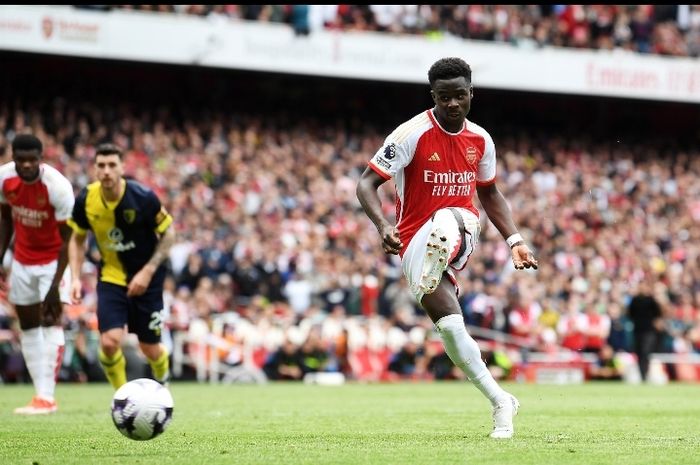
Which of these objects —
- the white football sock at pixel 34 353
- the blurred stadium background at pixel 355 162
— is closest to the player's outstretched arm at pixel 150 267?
the white football sock at pixel 34 353

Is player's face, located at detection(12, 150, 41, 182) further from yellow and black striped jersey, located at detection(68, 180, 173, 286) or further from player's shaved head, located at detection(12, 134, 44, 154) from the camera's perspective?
yellow and black striped jersey, located at detection(68, 180, 173, 286)

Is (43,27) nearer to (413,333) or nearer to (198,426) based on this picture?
(413,333)

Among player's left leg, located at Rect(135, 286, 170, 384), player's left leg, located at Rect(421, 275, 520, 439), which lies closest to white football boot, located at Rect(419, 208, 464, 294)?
player's left leg, located at Rect(421, 275, 520, 439)

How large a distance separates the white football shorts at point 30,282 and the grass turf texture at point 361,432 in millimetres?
1098

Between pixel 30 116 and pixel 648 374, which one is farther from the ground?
pixel 30 116

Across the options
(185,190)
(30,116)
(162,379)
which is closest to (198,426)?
(162,379)

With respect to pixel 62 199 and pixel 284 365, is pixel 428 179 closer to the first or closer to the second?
pixel 62 199

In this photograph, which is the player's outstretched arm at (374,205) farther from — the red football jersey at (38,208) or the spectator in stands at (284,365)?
the spectator in stands at (284,365)

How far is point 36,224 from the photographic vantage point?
11516mm

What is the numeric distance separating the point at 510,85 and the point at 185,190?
11.6 m

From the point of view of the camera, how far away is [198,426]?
9.80 metres

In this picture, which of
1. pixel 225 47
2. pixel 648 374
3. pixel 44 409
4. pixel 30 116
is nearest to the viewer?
pixel 44 409

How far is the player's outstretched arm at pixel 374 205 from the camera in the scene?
777 centimetres

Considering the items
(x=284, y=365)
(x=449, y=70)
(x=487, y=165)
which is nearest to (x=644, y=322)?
(x=284, y=365)
